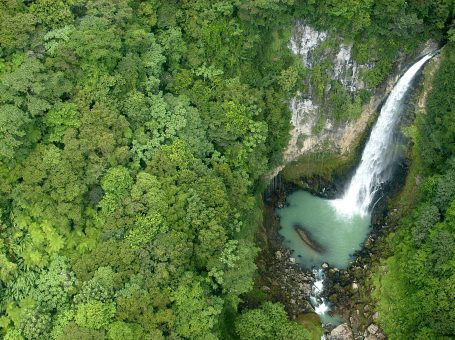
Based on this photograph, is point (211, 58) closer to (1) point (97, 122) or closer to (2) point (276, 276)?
(1) point (97, 122)

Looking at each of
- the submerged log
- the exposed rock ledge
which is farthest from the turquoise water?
the exposed rock ledge

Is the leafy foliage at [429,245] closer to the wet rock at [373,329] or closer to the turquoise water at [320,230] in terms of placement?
the wet rock at [373,329]

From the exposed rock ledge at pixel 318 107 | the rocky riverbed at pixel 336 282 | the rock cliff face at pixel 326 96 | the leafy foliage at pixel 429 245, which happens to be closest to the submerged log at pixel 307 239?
the rocky riverbed at pixel 336 282

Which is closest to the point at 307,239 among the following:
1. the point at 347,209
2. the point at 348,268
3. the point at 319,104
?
the point at 348,268

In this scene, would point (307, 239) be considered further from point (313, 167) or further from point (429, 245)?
point (429, 245)

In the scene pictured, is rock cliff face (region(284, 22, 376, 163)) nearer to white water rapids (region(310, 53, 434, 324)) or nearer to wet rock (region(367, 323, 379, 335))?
white water rapids (region(310, 53, 434, 324))
